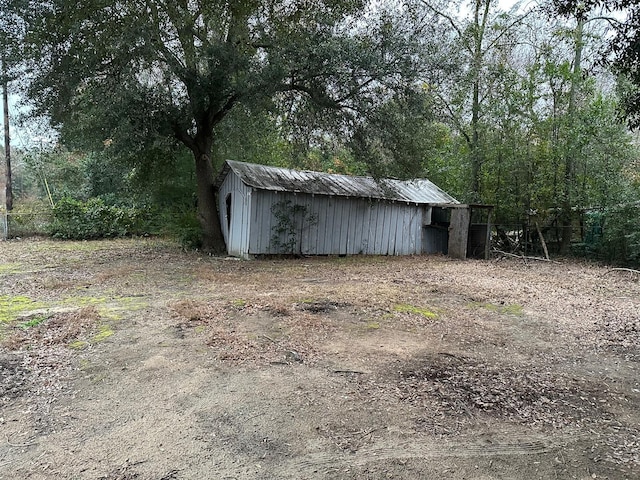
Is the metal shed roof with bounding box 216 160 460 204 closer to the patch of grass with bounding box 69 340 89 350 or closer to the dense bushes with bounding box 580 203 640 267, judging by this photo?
the dense bushes with bounding box 580 203 640 267

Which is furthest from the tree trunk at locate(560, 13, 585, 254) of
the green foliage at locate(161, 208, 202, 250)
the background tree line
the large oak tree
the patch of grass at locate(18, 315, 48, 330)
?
the patch of grass at locate(18, 315, 48, 330)

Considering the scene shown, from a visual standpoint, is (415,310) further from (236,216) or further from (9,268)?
(9,268)

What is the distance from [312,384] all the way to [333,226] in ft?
32.7

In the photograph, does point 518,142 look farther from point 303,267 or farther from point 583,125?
point 303,267

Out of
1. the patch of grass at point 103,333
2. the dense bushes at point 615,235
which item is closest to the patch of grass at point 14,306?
the patch of grass at point 103,333

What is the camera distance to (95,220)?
1759cm

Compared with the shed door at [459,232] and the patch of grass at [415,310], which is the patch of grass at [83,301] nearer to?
the patch of grass at [415,310]

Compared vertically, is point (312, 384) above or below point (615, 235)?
below

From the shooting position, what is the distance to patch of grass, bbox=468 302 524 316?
6.29 metres

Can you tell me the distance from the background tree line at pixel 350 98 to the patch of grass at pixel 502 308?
2935 mm

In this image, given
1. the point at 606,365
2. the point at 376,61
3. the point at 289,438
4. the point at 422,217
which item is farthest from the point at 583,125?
the point at 289,438

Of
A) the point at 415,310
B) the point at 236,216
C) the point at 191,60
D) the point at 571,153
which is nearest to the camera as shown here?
the point at 415,310

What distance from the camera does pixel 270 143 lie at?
15.9 metres

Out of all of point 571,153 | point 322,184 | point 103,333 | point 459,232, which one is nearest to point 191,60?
point 322,184
